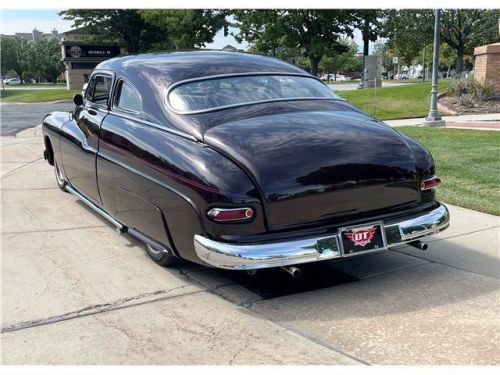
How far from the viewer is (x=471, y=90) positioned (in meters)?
18.8

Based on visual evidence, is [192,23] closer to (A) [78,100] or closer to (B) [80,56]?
(B) [80,56]

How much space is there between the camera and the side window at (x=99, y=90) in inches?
203

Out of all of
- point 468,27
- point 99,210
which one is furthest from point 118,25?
point 99,210

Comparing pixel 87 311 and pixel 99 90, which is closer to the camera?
pixel 87 311

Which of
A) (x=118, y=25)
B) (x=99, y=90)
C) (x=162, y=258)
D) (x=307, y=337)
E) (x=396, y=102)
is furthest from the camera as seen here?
(x=118, y=25)

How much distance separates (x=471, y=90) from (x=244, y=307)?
693 inches

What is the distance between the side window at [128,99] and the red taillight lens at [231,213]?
1470mm

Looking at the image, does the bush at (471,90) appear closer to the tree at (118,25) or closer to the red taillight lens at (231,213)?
the red taillight lens at (231,213)

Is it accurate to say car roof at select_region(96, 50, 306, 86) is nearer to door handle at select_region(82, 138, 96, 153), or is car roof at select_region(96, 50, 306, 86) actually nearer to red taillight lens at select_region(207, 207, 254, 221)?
door handle at select_region(82, 138, 96, 153)

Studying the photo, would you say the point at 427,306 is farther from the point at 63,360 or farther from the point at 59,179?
the point at 59,179

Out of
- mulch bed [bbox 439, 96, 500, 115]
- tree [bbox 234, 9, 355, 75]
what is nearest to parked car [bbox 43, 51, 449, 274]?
mulch bed [bbox 439, 96, 500, 115]

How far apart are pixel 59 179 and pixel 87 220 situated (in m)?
1.42

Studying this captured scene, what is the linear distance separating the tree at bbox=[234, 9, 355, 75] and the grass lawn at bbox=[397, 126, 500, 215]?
20.6 m

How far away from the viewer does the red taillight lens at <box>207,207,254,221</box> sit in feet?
11.2
